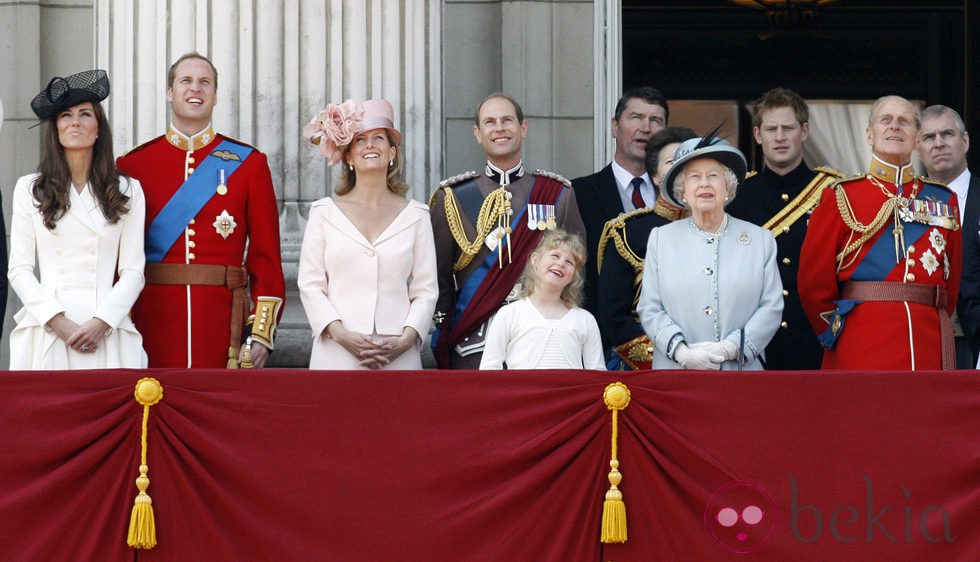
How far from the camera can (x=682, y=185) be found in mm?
7047

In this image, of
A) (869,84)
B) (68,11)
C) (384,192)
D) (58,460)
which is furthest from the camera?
(869,84)

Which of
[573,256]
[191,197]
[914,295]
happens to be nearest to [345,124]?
[191,197]

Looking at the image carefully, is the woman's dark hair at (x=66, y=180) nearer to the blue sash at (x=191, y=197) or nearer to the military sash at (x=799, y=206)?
the blue sash at (x=191, y=197)

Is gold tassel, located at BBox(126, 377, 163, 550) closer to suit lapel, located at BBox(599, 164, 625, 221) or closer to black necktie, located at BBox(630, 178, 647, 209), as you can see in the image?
suit lapel, located at BBox(599, 164, 625, 221)

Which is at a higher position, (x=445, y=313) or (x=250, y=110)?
(x=250, y=110)

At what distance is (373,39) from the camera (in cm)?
813

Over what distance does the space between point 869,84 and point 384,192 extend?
609 cm

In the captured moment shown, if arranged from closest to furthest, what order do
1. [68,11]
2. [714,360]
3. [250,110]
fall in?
[714,360]
[250,110]
[68,11]

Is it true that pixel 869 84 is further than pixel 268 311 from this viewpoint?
Yes

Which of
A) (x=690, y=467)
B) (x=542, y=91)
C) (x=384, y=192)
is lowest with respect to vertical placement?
(x=690, y=467)

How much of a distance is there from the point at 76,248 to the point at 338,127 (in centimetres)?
105

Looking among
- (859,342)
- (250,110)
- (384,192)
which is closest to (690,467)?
(859,342)

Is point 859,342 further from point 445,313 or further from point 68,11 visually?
point 68,11

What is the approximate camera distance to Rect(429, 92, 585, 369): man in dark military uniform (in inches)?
281
